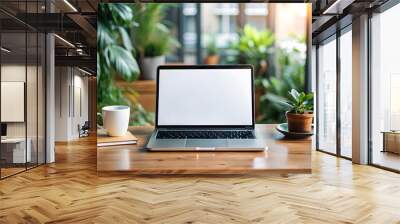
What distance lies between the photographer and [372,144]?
17.5 feet

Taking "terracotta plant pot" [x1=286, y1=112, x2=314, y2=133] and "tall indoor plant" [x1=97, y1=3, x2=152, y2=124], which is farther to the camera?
"terracotta plant pot" [x1=286, y1=112, x2=314, y2=133]

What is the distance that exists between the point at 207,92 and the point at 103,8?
71 centimetres

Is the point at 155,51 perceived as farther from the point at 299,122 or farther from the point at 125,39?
the point at 299,122

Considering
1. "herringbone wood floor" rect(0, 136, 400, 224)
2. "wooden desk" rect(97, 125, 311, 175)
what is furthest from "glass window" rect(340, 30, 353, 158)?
"wooden desk" rect(97, 125, 311, 175)

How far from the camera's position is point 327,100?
4.47 m

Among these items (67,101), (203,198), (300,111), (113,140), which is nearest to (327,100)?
(203,198)

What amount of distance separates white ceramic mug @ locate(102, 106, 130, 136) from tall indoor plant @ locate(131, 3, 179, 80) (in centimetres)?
23

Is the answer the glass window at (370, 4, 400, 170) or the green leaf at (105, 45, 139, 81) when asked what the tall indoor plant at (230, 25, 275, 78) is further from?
the glass window at (370, 4, 400, 170)

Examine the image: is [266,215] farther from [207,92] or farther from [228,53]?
[228,53]

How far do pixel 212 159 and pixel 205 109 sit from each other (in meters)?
0.28

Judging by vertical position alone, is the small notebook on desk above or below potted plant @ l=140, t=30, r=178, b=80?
below

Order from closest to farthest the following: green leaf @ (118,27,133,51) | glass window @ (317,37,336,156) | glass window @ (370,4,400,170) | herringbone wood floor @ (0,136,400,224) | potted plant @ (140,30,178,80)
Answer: potted plant @ (140,30,178,80)
green leaf @ (118,27,133,51)
herringbone wood floor @ (0,136,400,224)
glass window @ (317,37,336,156)
glass window @ (370,4,400,170)

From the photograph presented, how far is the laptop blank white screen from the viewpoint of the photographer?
174cm

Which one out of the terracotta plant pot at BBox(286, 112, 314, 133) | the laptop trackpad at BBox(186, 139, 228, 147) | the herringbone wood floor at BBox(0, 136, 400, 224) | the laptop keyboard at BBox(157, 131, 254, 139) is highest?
the terracotta plant pot at BBox(286, 112, 314, 133)
